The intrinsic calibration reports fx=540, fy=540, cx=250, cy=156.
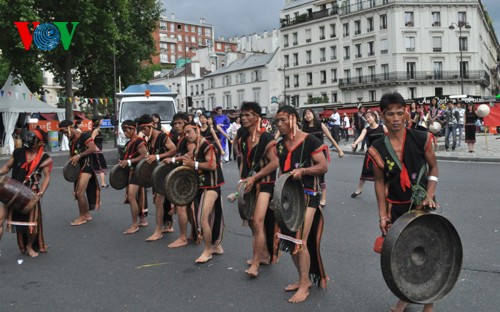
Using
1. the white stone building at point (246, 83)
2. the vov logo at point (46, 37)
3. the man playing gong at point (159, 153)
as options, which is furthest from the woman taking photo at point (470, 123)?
the white stone building at point (246, 83)

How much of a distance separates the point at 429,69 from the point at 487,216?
6068 centimetres

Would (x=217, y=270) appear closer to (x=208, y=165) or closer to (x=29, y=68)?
(x=208, y=165)

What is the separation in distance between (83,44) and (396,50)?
42658 mm

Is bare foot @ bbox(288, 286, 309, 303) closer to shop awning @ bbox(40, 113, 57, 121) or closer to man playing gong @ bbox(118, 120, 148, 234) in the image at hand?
man playing gong @ bbox(118, 120, 148, 234)

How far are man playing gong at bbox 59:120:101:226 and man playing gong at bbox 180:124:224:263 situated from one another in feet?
9.12

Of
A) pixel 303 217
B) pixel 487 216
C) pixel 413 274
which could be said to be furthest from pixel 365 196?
pixel 413 274

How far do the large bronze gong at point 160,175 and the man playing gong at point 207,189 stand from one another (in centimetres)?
55

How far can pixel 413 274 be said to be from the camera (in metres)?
3.86

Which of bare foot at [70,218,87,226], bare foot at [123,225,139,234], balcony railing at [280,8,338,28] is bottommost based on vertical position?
bare foot at [123,225,139,234]

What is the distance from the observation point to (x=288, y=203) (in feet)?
15.8

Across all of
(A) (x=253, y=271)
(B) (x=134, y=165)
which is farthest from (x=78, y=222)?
(A) (x=253, y=271)

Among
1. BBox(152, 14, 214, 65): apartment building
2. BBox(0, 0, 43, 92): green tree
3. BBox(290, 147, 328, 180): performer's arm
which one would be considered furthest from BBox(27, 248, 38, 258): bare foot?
BBox(152, 14, 214, 65): apartment building

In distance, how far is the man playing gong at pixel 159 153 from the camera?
7812 millimetres

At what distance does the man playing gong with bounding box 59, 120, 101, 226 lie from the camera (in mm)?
8945
